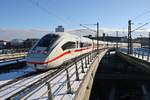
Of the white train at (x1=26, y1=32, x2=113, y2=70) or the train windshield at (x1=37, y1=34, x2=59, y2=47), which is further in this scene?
the train windshield at (x1=37, y1=34, x2=59, y2=47)

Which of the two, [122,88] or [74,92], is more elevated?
[74,92]

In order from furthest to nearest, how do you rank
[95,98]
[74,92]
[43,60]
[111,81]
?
[111,81] < [95,98] < [43,60] < [74,92]

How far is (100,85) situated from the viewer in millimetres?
40844

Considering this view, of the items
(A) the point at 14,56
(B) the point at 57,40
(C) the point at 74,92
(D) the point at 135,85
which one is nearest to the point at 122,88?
(D) the point at 135,85

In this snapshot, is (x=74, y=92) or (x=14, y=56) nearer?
(x=74, y=92)

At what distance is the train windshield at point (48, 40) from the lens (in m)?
20.4

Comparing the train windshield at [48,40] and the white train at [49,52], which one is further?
the train windshield at [48,40]

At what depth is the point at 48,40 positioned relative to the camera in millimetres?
20734

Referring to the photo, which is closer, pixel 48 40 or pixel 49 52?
pixel 49 52

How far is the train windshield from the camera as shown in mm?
20353

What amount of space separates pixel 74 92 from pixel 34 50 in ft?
31.4

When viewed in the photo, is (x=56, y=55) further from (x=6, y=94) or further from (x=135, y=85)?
(x=135, y=85)

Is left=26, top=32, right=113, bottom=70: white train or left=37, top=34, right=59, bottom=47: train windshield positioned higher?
left=37, top=34, right=59, bottom=47: train windshield

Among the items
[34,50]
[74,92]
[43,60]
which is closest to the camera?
[74,92]
